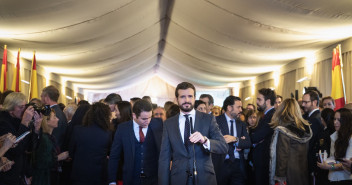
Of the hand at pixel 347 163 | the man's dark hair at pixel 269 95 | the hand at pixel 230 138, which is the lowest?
the hand at pixel 347 163

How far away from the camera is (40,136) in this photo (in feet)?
15.1

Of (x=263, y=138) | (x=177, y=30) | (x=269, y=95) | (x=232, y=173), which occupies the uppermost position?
(x=177, y=30)

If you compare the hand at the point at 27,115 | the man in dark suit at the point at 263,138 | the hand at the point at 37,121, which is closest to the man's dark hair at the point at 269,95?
the man in dark suit at the point at 263,138

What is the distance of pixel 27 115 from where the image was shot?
13.5 feet

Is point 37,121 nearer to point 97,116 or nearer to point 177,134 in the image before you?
point 97,116

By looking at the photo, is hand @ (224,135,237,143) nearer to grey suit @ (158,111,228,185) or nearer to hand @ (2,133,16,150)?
grey suit @ (158,111,228,185)

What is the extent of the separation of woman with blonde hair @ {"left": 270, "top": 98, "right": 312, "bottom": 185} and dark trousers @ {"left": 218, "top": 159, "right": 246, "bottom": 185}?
0.48m

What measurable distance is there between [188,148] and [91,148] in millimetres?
1772

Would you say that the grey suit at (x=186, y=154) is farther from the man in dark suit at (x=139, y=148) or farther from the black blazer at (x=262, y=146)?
the black blazer at (x=262, y=146)

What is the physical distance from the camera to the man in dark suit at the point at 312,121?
577 cm

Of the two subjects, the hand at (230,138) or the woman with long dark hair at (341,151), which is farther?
the hand at (230,138)

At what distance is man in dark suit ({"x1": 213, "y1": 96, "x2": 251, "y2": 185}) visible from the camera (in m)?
5.41

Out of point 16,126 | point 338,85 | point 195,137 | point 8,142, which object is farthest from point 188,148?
point 338,85

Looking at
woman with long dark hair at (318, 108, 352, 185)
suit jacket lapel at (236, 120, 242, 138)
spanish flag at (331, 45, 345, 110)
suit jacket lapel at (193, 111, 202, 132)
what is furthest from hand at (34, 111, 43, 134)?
spanish flag at (331, 45, 345, 110)
